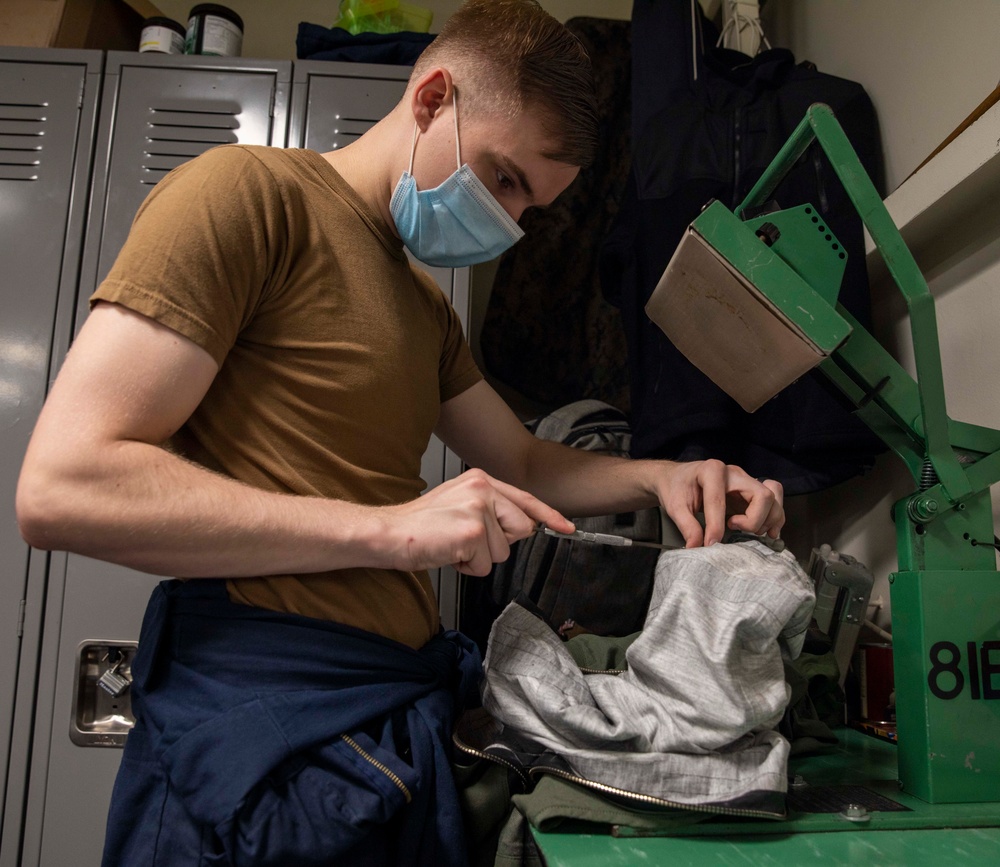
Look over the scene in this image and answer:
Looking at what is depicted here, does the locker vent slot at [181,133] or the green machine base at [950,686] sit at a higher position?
the locker vent slot at [181,133]

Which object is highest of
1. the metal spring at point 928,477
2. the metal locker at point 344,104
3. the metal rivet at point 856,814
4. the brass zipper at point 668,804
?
Answer: the metal locker at point 344,104

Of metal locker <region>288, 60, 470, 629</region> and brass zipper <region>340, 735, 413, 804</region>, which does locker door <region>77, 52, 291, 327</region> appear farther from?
brass zipper <region>340, 735, 413, 804</region>

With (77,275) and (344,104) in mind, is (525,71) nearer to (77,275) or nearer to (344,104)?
(344,104)

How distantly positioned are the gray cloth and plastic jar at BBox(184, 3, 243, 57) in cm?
176

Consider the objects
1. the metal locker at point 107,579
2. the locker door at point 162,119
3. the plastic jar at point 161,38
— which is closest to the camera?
the metal locker at point 107,579

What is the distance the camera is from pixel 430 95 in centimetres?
109

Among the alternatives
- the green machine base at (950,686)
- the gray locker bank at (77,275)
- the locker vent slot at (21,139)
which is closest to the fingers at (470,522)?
the green machine base at (950,686)

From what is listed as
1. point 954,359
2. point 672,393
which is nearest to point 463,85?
point 672,393

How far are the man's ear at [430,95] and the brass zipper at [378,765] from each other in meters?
0.82

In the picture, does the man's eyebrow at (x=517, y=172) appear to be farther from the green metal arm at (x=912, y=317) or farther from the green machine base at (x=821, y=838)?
the green machine base at (x=821, y=838)

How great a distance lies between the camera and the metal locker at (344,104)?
1.82 meters

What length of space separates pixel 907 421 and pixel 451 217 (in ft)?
2.31

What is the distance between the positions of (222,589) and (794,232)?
2.80 ft

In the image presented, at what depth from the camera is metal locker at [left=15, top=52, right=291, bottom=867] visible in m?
1.54
